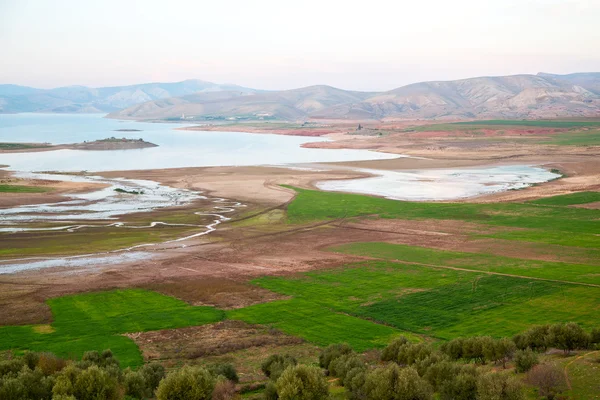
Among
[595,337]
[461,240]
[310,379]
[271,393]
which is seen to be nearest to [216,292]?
[271,393]

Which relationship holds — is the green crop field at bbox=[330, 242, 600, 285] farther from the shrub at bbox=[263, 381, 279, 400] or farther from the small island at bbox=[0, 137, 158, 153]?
the small island at bbox=[0, 137, 158, 153]

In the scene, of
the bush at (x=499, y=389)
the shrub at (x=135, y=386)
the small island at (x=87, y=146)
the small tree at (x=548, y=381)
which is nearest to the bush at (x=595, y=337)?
the small tree at (x=548, y=381)

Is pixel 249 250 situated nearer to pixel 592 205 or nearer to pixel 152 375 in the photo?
pixel 152 375

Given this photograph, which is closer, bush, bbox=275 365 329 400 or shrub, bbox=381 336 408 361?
bush, bbox=275 365 329 400

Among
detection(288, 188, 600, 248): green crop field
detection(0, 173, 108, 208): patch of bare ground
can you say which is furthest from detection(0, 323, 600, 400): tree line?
detection(0, 173, 108, 208): patch of bare ground

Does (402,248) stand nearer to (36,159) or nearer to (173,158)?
(173,158)

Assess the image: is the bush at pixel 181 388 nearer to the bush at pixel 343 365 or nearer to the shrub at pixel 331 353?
the bush at pixel 343 365
